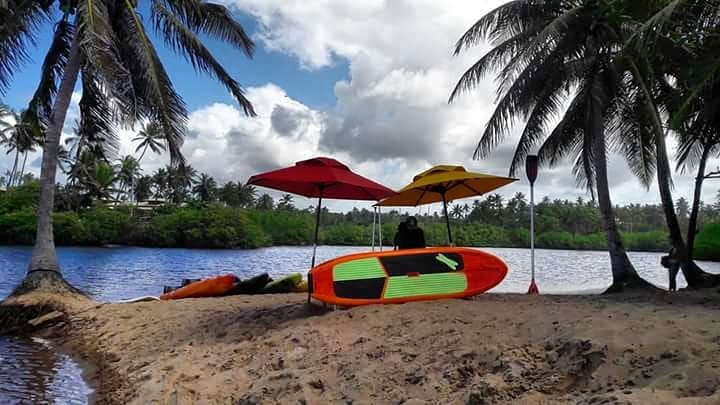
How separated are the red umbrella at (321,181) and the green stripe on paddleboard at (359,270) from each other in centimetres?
117

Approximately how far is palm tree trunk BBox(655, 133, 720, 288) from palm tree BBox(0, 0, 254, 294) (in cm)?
980

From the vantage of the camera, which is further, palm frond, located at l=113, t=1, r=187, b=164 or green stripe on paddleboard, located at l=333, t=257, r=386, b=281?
palm frond, located at l=113, t=1, r=187, b=164

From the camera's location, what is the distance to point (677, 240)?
11.3 m

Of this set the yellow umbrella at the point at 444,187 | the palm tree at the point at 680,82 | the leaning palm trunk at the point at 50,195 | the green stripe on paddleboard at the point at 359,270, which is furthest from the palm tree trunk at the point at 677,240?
the leaning palm trunk at the point at 50,195

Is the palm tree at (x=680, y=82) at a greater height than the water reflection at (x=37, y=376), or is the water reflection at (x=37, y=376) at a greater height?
the palm tree at (x=680, y=82)

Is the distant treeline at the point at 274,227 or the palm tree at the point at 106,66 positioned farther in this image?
the distant treeline at the point at 274,227

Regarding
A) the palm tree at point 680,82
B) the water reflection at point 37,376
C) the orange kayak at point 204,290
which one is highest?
the palm tree at point 680,82

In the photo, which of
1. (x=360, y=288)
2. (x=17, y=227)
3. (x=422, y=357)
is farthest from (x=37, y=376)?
(x=17, y=227)

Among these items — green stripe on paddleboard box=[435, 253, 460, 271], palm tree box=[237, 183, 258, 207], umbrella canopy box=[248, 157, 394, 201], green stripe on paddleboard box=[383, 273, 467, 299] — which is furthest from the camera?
palm tree box=[237, 183, 258, 207]

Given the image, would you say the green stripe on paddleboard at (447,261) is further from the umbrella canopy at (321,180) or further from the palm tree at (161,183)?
the palm tree at (161,183)

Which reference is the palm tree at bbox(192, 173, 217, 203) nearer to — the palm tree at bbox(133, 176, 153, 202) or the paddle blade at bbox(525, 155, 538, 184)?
the palm tree at bbox(133, 176, 153, 202)

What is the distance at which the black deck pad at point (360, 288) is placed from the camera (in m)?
6.52

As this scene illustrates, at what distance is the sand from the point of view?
328cm

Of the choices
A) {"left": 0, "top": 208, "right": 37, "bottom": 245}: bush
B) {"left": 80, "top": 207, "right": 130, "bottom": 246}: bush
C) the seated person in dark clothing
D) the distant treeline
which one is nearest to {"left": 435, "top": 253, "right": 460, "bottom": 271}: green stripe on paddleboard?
the seated person in dark clothing
